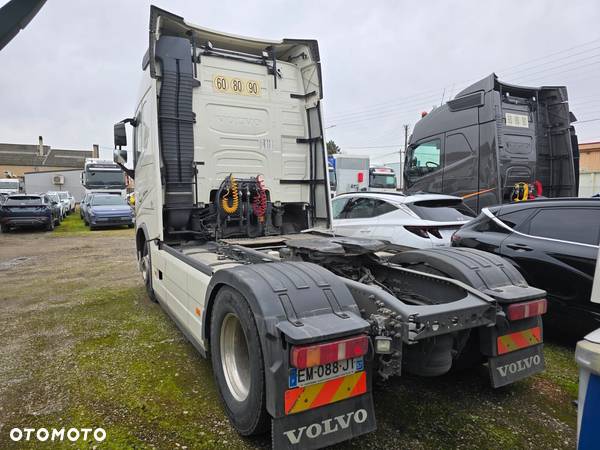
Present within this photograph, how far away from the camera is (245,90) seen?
5289 millimetres

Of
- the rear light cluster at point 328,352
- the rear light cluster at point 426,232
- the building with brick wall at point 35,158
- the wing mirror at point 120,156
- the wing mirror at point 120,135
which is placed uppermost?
the building with brick wall at point 35,158

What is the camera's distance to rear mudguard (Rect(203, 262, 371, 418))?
205cm

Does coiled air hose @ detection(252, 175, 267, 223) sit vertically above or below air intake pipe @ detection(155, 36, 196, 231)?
below

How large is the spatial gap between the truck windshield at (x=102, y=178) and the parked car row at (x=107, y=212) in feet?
6.51

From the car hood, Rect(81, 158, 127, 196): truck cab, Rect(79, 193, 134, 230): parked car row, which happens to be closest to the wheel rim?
Rect(79, 193, 134, 230): parked car row

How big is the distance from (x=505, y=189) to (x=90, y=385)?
799 cm

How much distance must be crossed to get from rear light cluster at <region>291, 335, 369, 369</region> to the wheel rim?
817 mm

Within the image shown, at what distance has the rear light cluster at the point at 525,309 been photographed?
273cm

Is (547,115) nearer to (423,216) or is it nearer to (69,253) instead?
(423,216)

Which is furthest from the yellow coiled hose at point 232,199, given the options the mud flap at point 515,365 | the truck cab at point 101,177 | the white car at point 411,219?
the truck cab at point 101,177

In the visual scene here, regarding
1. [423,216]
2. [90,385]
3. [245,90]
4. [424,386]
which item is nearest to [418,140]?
[423,216]

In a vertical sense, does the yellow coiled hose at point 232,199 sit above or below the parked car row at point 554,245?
above

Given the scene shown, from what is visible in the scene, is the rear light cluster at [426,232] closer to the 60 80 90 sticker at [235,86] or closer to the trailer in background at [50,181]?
the 60 80 90 sticker at [235,86]

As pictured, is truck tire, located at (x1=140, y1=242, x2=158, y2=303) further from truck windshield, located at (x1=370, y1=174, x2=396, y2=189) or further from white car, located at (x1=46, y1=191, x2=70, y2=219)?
truck windshield, located at (x1=370, y1=174, x2=396, y2=189)
